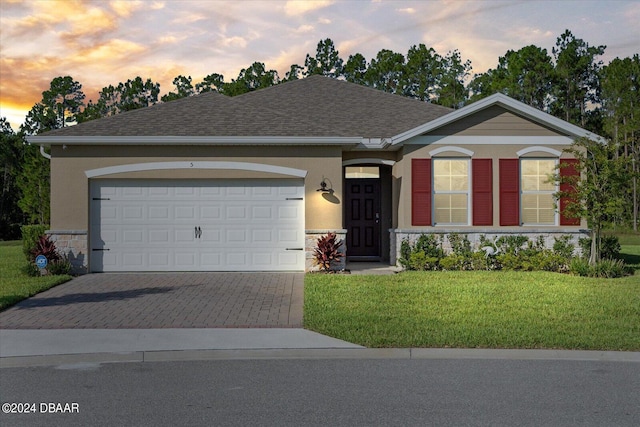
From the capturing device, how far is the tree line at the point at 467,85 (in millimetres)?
43719

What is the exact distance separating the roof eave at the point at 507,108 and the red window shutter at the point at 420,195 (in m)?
0.88

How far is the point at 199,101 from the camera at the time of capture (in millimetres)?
20156

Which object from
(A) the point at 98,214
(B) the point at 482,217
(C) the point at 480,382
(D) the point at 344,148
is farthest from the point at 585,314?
(A) the point at 98,214

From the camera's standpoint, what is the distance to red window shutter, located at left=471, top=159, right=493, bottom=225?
1852cm

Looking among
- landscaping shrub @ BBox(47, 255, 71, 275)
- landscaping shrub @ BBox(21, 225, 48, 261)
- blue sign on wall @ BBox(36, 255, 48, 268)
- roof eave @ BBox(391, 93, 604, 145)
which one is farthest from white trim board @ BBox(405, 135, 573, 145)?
landscaping shrub @ BBox(21, 225, 48, 261)

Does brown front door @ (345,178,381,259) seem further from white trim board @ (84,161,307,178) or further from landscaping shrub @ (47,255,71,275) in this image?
landscaping shrub @ (47,255,71,275)

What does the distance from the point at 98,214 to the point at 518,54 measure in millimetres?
35655

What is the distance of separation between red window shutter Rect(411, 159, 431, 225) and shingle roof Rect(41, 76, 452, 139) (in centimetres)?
170

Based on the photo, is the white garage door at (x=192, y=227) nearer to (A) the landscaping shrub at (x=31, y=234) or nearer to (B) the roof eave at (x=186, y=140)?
(B) the roof eave at (x=186, y=140)

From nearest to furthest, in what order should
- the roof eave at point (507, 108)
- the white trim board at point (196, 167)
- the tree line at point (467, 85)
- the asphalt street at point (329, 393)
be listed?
Result: 1. the asphalt street at point (329, 393)
2. the white trim board at point (196, 167)
3. the roof eave at point (507, 108)
4. the tree line at point (467, 85)

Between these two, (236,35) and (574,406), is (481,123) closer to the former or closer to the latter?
(236,35)

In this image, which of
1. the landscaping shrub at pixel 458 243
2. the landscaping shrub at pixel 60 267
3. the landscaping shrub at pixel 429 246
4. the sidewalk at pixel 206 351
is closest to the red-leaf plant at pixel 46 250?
the landscaping shrub at pixel 60 267

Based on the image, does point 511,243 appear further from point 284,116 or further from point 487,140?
point 284,116

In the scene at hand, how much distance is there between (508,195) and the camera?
60.8 ft
